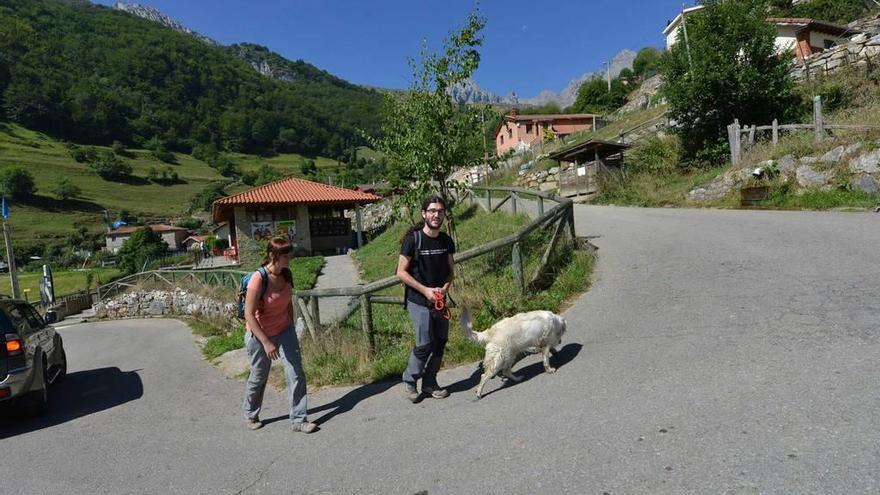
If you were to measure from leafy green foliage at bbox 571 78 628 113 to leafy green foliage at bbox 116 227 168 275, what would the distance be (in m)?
55.2

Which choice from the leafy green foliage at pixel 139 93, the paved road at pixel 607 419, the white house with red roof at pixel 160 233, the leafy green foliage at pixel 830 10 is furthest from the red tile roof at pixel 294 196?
the leafy green foliage at pixel 139 93

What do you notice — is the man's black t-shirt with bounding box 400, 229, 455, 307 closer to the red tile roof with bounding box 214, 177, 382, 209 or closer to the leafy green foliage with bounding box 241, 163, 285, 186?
the red tile roof with bounding box 214, 177, 382, 209

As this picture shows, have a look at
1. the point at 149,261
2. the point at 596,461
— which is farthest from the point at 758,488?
the point at 149,261

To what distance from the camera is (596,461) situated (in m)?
3.23

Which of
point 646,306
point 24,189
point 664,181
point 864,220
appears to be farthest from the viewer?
point 24,189

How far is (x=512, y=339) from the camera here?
487cm

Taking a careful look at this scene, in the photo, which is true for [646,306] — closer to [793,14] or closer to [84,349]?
[84,349]

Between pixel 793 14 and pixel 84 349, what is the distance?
53.3m

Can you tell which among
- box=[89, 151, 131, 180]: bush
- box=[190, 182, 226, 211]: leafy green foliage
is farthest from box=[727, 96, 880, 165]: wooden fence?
box=[89, 151, 131, 180]: bush

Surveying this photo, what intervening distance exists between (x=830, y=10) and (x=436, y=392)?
171ft

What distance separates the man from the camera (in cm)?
470

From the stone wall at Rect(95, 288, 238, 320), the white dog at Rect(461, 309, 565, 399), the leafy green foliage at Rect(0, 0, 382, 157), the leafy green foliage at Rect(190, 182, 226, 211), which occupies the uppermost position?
the leafy green foliage at Rect(0, 0, 382, 157)

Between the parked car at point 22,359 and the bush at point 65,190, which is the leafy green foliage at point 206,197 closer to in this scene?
the bush at point 65,190

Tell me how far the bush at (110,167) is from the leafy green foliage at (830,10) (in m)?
122
